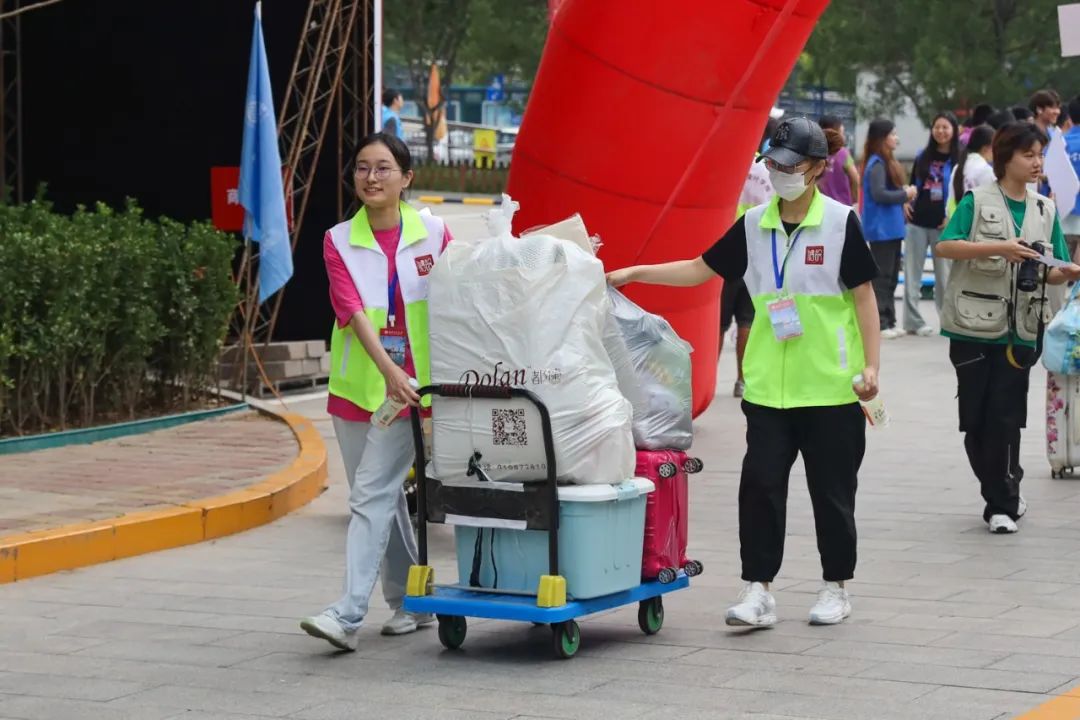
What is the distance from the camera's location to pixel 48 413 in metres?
11.0

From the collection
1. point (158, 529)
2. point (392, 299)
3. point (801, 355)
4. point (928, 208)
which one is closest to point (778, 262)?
point (801, 355)

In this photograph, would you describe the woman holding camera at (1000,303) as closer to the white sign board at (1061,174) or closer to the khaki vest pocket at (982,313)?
the khaki vest pocket at (982,313)

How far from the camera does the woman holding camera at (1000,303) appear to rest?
351 inches

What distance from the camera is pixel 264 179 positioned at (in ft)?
40.7

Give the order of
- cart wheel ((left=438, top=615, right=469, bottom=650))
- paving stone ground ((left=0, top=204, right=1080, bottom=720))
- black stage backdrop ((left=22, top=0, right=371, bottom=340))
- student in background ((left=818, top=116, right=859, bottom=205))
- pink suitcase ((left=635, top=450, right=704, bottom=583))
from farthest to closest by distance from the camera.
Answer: student in background ((left=818, top=116, right=859, bottom=205)), black stage backdrop ((left=22, top=0, right=371, bottom=340)), pink suitcase ((left=635, top=450, right=704, bottom=583)), cart wheel ((left=438, top=615, right=469, bottom=650)), paving stone ground ((left=0, top=204, right=1080, bottom=720))

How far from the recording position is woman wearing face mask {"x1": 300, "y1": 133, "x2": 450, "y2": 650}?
6.72 metres

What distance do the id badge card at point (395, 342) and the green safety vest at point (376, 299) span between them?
0.08ft

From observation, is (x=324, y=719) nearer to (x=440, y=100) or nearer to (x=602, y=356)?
(x=602, y=356)

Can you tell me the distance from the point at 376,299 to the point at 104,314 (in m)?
4.58

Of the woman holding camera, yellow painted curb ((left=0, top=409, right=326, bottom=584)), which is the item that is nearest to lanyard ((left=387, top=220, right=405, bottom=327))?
yellow painted curb ((left=0, top=409, right=326, bottom=584))

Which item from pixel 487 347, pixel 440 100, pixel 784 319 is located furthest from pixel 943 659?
pixel 440 100

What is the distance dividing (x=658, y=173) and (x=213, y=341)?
10.2 feet

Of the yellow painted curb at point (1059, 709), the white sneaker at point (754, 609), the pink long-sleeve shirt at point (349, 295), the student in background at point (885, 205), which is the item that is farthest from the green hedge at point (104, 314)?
the student in background at point (885, 205)

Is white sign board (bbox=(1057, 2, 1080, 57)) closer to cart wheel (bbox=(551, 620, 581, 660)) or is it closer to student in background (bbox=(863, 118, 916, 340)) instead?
student in background (bbox=(863, 118, 916, 340))
